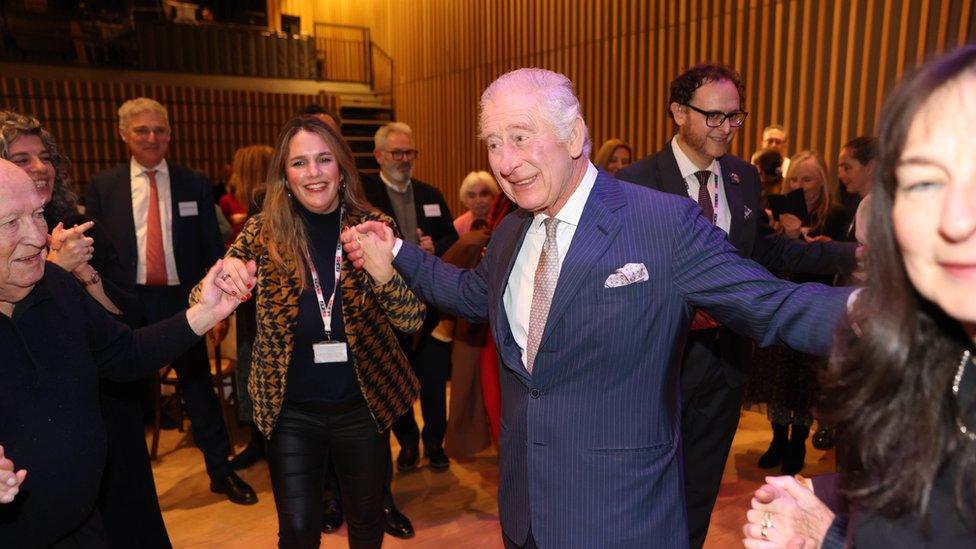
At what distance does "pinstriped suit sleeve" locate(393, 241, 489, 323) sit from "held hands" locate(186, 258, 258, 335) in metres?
0.45

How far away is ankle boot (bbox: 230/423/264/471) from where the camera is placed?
3.97 meters

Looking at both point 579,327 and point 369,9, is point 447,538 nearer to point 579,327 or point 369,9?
point 579,327

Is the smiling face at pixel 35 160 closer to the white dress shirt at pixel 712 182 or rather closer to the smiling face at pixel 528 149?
the smiling face at pixel 528 149

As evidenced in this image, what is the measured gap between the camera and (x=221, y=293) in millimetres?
1989

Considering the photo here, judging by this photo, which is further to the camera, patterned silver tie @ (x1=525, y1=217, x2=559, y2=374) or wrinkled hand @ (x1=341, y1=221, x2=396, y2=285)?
wrinkled hand @ (x1=341, y1=221, x2=396, y2=285)

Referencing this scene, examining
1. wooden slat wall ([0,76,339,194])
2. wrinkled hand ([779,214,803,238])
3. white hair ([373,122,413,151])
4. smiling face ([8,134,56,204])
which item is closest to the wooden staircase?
wooden slat wall ([0,76,339,194])

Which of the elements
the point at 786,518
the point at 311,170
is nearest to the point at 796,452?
the point at 786,518

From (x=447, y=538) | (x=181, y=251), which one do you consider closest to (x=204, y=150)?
(x=181, y=251)

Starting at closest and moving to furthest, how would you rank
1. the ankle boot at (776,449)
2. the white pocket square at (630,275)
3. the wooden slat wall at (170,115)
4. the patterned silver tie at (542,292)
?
the white pocket square at (630,275), the patterned silver tie at (542,292), the ankle boot at (776,449), the wooden slat wall at (170,115)

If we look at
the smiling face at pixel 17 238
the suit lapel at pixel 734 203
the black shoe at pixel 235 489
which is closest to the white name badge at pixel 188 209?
the black shoe at pixel 235 489

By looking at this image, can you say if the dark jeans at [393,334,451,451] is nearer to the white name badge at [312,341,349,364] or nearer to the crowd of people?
the crowd of people

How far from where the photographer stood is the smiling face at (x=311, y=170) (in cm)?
224

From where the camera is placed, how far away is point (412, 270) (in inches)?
78.9

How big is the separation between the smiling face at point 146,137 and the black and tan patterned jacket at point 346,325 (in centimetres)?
196
